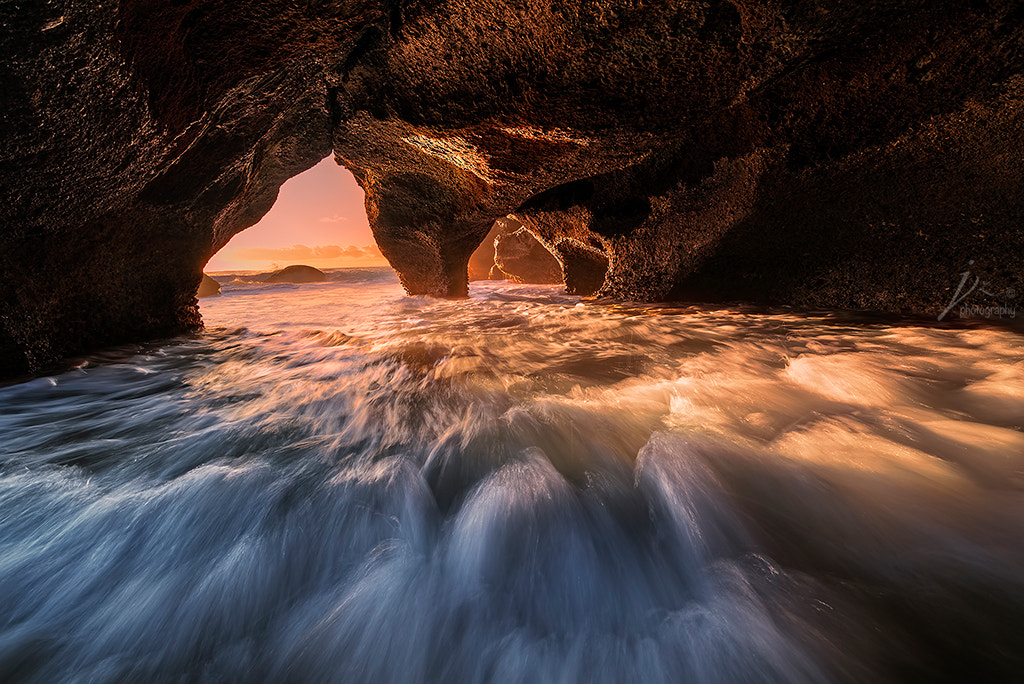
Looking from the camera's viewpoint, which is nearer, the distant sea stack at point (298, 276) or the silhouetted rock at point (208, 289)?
the silhouetted rock at point (208, 289)

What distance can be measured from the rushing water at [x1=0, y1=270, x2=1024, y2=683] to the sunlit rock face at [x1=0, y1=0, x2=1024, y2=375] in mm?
1426

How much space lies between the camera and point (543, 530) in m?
1.01

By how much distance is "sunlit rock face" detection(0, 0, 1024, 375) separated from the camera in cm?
207

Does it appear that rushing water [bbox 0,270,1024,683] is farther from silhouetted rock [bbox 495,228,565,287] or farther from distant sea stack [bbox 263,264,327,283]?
distant sea stack [bbox 263,264,327,283]

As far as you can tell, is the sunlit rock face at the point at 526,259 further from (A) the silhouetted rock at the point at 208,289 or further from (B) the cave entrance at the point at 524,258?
(A) the silhouetted rock at the point at 208,289

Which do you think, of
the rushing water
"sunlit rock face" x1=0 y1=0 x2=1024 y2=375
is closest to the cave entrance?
"sunlit rock face" x1=0 y1=0 x2=1024 y2=375

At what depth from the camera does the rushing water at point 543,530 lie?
73cm

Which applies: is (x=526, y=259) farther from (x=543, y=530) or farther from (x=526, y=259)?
(x=543, y=530)

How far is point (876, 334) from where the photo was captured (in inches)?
93.4

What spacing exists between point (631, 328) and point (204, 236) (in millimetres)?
4387

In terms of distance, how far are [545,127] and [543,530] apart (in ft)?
10.5
